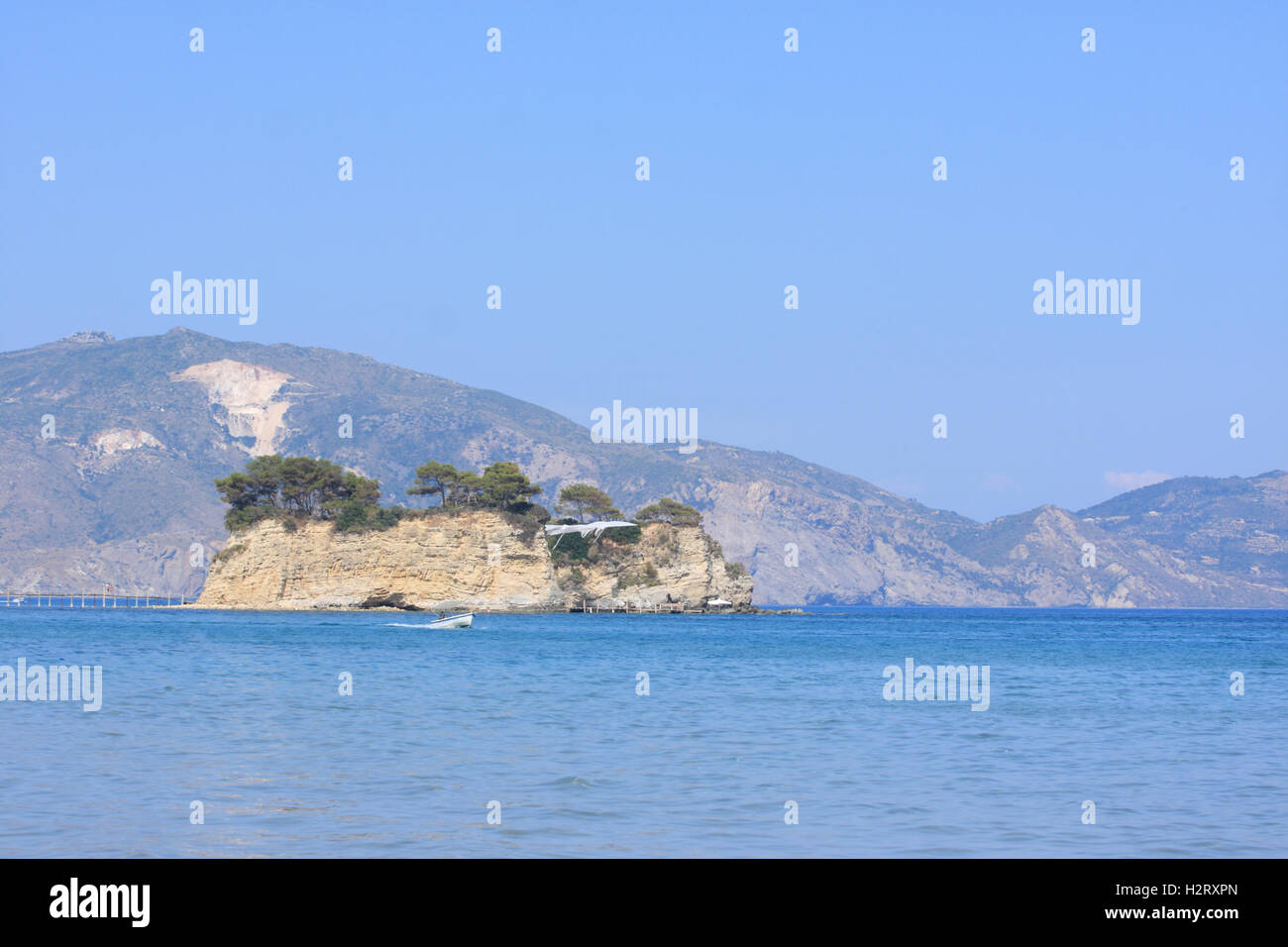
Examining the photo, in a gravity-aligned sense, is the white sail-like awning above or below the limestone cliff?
above

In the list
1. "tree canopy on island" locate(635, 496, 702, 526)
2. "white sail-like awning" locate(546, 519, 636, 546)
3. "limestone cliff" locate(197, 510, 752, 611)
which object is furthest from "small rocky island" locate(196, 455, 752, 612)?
"tree canopy on island" locate(635, 496, 702, 526)

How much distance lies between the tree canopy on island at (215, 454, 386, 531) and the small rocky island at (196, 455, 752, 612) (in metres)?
0.13

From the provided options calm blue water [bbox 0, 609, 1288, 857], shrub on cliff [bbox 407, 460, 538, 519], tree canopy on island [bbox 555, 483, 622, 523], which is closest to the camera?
calm blue water [bbox 0, 609, 1288, 857]

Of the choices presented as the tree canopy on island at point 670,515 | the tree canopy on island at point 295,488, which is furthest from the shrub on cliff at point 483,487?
the tree canopy on island at point 670,515

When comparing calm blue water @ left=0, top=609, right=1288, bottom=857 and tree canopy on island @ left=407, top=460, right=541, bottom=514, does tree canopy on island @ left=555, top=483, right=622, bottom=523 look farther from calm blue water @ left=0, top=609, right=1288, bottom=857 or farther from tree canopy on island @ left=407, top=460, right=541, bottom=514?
calm blue water @ left=0, top=609, right=1288, bottom=857

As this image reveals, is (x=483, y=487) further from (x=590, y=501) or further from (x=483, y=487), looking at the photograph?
(x=590, y=501)

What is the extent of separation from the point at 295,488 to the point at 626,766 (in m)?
99.9

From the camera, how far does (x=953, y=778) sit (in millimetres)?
17797

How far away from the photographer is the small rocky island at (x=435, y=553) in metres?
104

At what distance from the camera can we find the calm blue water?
13586 millimetres

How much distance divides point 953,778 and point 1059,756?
11.2 ft

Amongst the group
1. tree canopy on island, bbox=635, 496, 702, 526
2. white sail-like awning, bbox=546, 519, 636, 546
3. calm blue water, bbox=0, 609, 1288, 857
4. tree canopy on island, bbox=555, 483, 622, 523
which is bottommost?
calm blue water, bbox=0, 609, 1288, 857
